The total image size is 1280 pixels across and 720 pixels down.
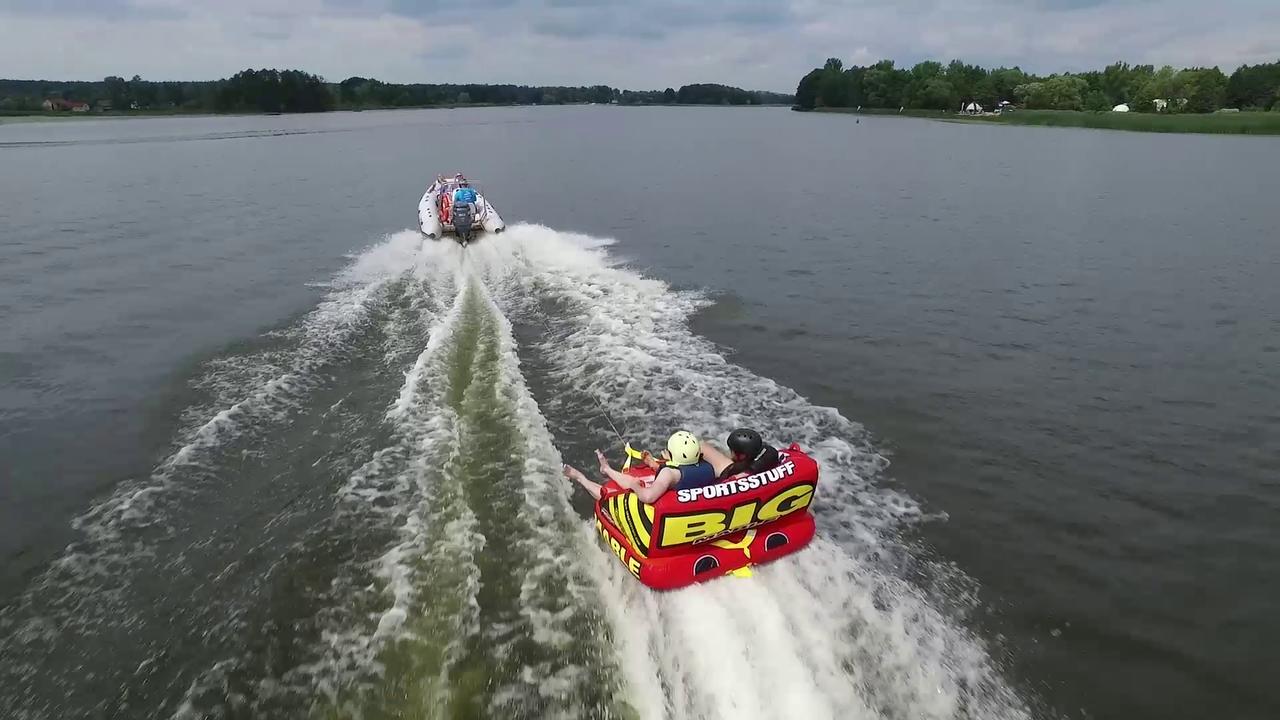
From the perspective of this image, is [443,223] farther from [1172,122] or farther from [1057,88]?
[1057,88]

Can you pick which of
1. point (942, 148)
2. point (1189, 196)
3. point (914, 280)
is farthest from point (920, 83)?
point (914, 280)

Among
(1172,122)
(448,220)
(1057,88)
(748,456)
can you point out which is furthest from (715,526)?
(1057,88)

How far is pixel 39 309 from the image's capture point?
16.7 meters

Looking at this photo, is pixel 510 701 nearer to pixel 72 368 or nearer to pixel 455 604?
pixel 455 604

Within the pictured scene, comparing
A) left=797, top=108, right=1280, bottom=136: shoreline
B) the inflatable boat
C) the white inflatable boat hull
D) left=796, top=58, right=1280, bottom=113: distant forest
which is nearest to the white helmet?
the inflatable boat

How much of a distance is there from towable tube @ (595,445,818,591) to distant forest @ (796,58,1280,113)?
10566 centimetres

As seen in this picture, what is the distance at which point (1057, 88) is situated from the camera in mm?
108812

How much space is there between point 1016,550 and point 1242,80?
11037 cm

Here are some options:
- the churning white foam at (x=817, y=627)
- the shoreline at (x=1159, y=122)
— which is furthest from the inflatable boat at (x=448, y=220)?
the shoreline at (x=1159, y=122)

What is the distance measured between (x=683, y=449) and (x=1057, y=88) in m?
126

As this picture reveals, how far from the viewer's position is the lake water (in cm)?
626

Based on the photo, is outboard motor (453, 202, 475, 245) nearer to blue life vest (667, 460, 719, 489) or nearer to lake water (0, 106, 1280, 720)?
lake water (0, 106, 1280, 720)

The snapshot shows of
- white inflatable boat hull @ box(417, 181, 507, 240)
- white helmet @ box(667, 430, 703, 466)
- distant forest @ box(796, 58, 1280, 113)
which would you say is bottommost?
white helmet @ box(667, 430, 703, 466)

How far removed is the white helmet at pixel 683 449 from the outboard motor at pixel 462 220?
53.8ft
